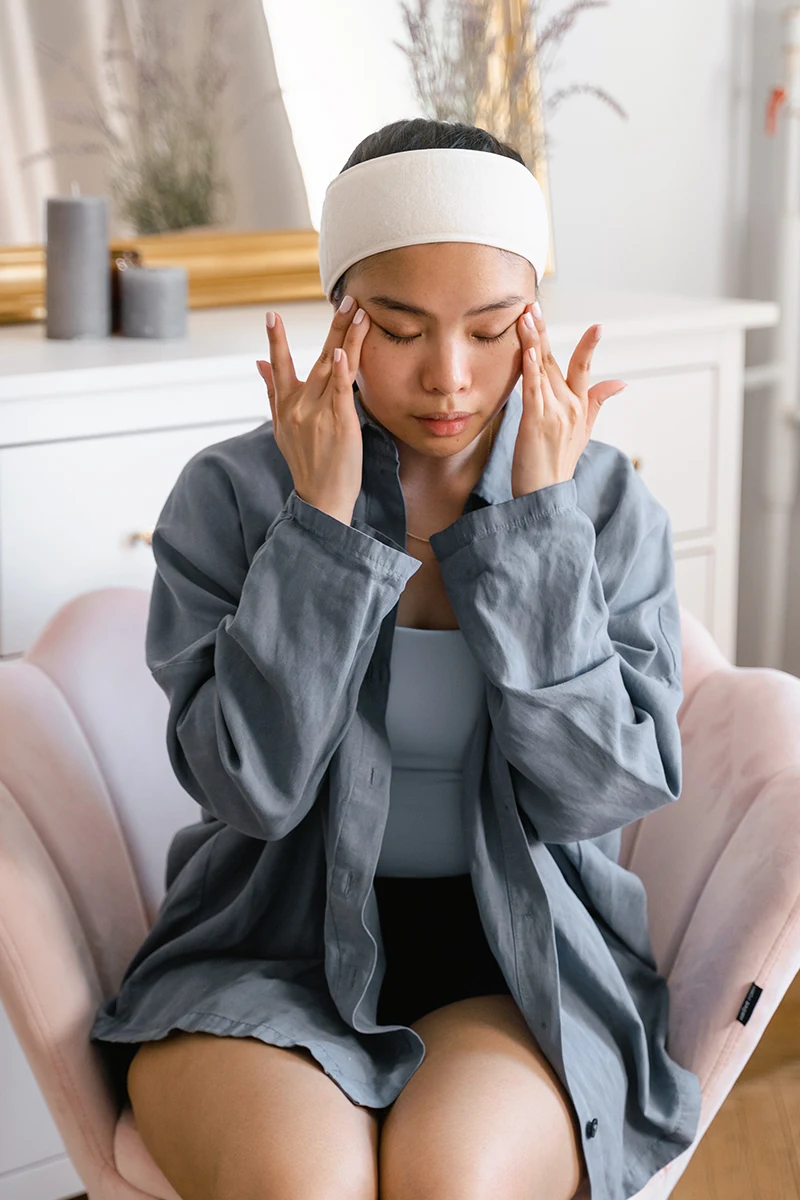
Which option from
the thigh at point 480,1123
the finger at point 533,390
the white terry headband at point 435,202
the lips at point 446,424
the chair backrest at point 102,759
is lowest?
the thigh at point 480,1123

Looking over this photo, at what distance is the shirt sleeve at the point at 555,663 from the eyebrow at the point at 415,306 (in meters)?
0.15

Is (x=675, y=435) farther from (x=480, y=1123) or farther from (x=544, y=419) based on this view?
(x=480, y=1123)

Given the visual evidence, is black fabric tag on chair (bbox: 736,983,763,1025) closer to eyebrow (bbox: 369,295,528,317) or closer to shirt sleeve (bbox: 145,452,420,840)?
shirt sleeve (bbox: 145,452,420,840)

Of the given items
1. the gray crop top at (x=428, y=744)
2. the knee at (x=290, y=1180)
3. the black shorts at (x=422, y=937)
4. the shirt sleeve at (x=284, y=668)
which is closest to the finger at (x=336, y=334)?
the shirt sleeve at (x=284, y=668)

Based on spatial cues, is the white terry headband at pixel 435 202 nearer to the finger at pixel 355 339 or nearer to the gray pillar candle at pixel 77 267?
the finger at pixel 355 339

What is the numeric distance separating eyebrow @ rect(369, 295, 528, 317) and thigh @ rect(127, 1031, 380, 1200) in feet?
1.94

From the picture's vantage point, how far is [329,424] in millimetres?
1110

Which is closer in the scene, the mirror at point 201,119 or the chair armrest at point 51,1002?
the chair armrest at point 51,1002

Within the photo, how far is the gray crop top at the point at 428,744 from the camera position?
1.20 meters

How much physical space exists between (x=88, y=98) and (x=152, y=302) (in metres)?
0.35

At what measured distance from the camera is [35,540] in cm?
157

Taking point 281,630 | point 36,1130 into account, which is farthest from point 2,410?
point 36,1130

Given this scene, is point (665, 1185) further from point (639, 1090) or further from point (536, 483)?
point (536, 483)

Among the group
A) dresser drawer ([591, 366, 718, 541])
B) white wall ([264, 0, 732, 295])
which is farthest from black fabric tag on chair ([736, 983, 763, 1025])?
white wall ([264, 0, 732, 295])
